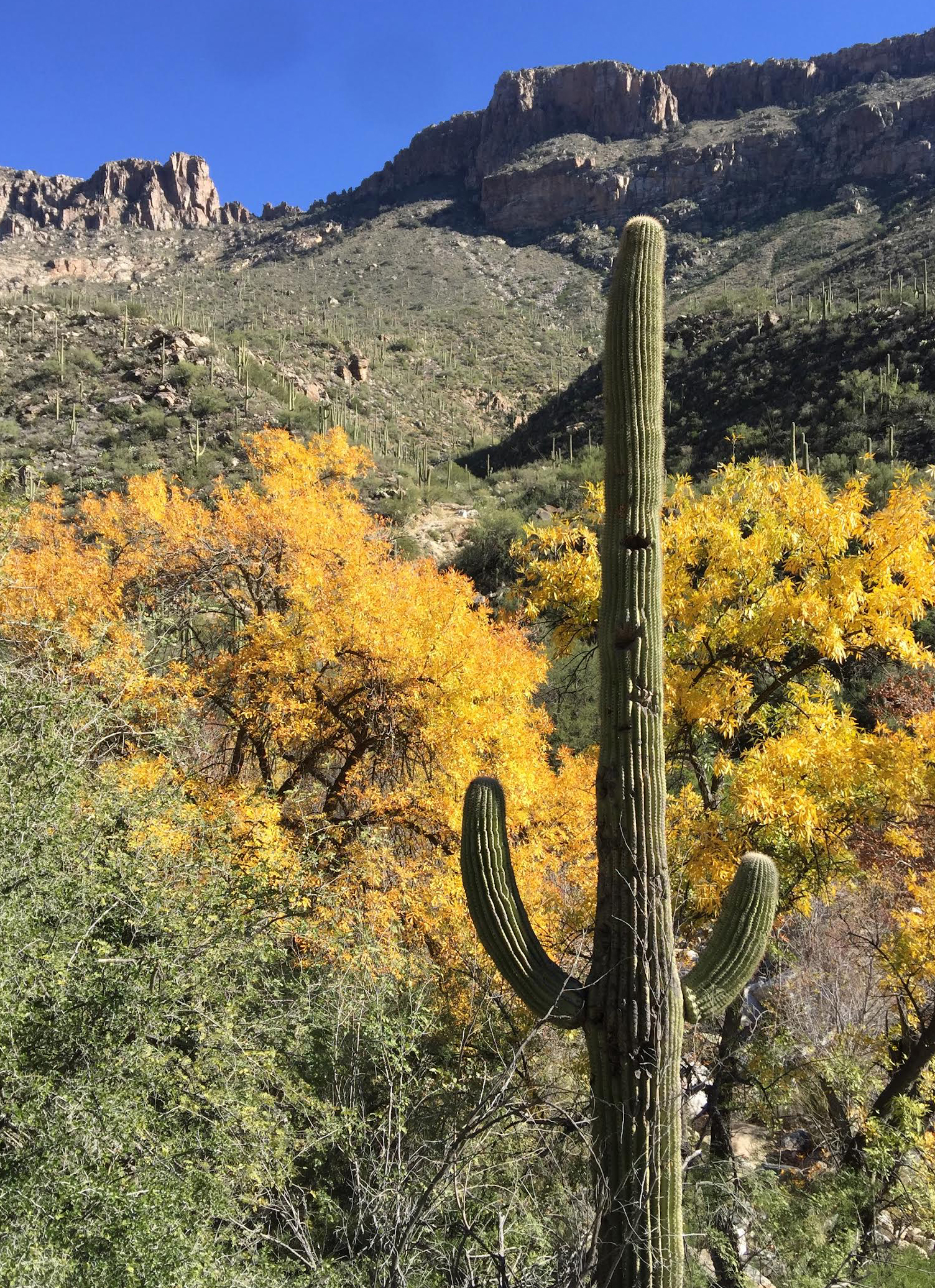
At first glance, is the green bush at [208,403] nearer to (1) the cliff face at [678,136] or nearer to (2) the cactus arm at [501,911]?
(2) the cactus arm at [501,911]

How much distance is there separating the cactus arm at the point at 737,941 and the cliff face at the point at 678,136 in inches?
2758

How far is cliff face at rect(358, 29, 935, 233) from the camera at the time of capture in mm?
63156

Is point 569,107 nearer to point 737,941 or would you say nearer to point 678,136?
point 678,136

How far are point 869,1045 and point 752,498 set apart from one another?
6235mm

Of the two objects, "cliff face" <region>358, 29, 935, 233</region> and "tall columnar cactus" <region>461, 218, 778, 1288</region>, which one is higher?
"cliff face" <region>358, 29, 935, 233</region>

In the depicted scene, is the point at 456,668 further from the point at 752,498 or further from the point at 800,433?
the point at 800,433

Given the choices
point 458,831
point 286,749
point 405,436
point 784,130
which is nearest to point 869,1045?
point 458,831

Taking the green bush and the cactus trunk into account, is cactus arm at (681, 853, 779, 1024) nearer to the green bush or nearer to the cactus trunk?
the cactus trunk

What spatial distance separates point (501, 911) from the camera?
12.8ft

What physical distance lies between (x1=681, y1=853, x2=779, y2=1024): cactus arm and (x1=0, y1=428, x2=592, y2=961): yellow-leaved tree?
3.61 meters

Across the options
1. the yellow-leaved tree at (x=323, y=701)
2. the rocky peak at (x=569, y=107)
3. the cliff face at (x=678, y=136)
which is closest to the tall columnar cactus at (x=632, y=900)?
the yellow-leaved tree at (x=323, y=701)

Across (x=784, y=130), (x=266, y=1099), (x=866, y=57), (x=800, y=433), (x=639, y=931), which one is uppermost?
(x=866, y=57)

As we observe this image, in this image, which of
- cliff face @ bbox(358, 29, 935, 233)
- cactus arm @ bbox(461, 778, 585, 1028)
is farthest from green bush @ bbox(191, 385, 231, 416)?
cliff face @ bbox(358, 29, 935, 233)

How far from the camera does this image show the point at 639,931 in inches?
140
